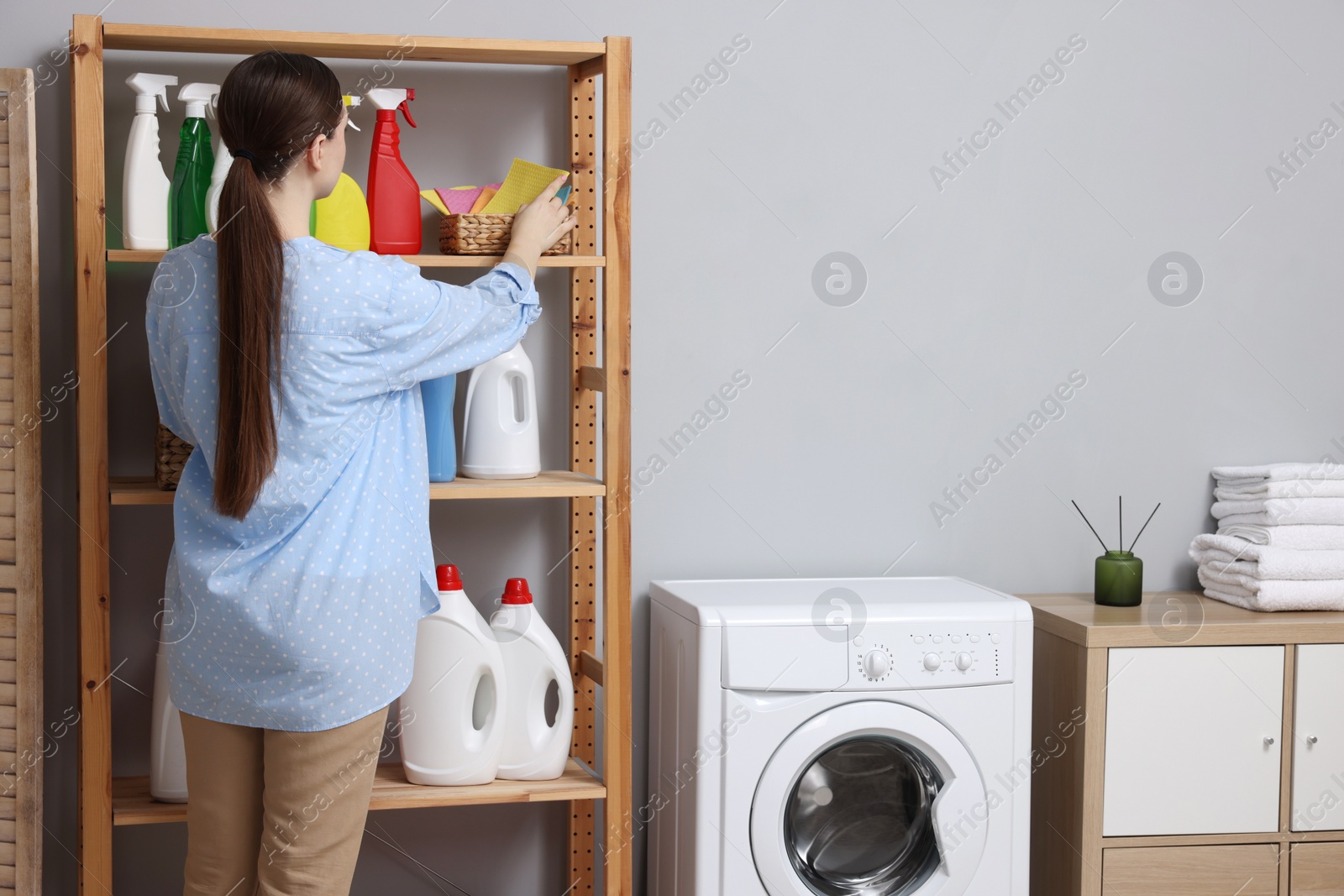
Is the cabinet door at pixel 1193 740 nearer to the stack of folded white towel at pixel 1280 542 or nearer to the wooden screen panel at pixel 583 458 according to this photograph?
the stack of folded white towel at pixel 1280 542

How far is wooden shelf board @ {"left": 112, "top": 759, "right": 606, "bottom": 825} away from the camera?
1763 mm

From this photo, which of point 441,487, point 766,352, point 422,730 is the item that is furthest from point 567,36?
point 422,730

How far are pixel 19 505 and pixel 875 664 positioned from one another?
143 cm

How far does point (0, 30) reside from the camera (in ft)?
6.42

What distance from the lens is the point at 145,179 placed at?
180 cm

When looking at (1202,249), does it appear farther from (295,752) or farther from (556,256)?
(295,752)

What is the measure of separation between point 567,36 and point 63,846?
1797 millimetres

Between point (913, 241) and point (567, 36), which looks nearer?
point (567, 36)

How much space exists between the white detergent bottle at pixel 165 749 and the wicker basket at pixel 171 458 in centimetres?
28

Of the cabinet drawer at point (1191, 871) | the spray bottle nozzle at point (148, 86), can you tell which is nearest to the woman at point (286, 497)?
the spray bottle nozzle at point (148, 86)

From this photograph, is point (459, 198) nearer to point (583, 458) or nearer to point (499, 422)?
point (499, 422)

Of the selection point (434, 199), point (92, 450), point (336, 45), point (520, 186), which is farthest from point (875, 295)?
point (92, 450)

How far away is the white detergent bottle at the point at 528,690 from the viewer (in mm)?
1883

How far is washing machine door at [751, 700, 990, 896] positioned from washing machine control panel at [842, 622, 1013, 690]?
2.1 inches
